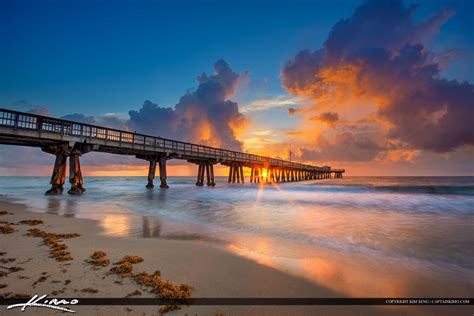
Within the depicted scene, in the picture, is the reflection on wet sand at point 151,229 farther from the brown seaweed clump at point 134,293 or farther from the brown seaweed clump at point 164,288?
the brown seaweed clump at point 134,293

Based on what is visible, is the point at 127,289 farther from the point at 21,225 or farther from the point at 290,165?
the point at 290,165

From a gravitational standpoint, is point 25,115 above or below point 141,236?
above

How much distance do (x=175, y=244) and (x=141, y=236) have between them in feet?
4.53

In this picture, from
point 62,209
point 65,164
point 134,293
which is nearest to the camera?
point 134,293

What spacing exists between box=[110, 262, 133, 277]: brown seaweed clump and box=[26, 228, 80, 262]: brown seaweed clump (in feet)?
3.81

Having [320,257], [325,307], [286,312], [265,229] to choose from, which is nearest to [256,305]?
[286,312]

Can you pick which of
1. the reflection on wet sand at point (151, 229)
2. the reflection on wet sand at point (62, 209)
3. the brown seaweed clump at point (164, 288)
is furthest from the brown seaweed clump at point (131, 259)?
the reflection on wet sand at point (62, 209)

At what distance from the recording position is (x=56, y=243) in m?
5.22

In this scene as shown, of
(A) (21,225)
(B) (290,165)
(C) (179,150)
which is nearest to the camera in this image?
(A) (21,225)

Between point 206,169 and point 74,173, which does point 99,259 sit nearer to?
point 74,173

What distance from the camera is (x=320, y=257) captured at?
17.3 feet

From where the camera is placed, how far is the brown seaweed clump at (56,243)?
4422 millimetres

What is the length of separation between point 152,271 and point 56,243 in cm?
294
